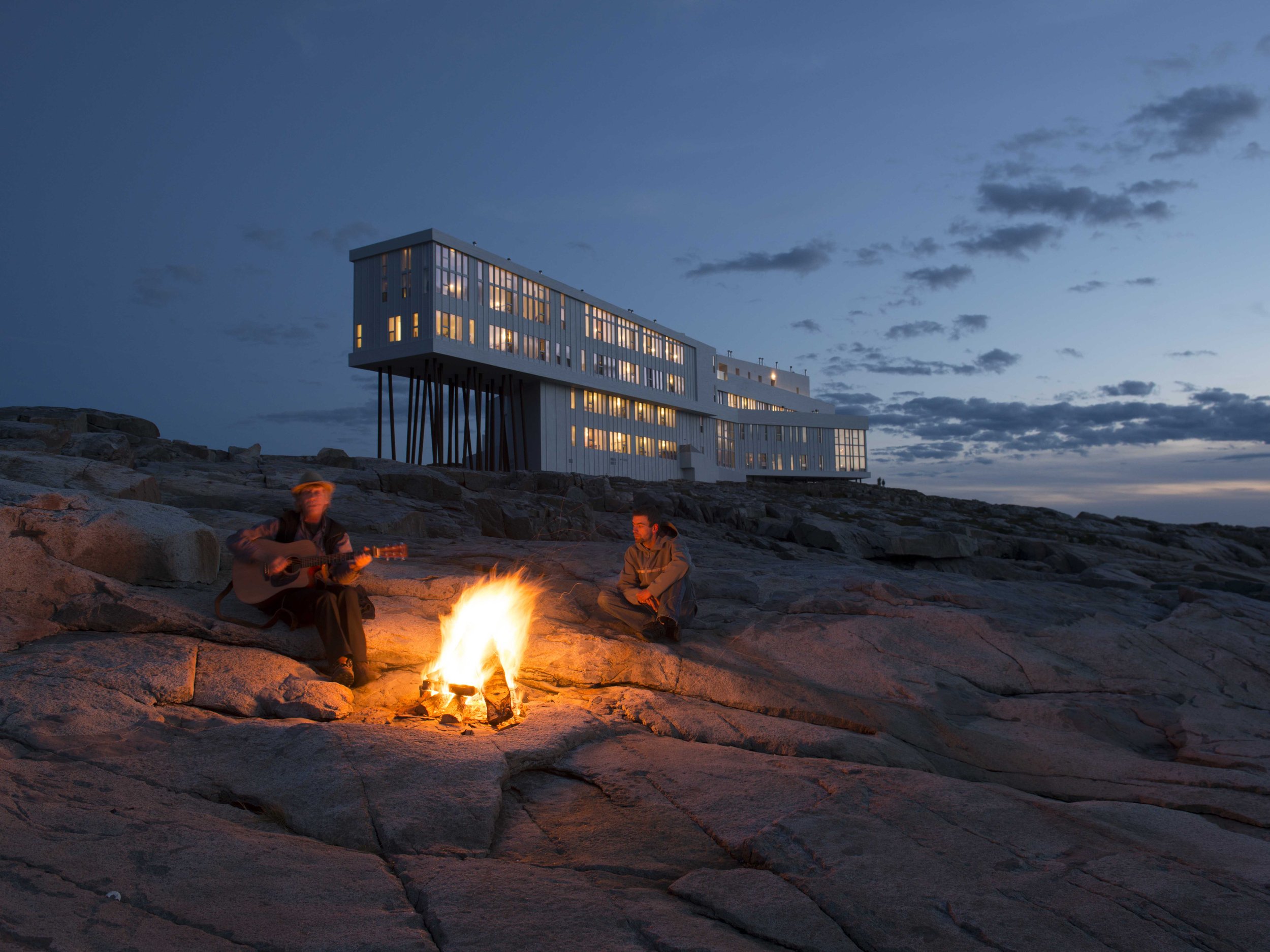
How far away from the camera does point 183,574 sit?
757cm

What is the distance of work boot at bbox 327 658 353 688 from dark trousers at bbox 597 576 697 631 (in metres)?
2.78

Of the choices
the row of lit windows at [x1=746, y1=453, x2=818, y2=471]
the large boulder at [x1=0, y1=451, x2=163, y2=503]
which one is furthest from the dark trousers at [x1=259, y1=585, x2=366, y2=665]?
the row of lit windows at [x1=746, y1=453, x2=818, y2=471]

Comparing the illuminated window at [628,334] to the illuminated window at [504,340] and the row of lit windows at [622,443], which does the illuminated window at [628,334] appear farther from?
the illuminated window at [504,340]

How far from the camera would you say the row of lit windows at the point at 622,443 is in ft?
161

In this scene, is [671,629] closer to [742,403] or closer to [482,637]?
[482,637]

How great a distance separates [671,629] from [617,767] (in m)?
2.64

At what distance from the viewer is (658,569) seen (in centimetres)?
809

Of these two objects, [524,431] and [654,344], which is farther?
[654,344]

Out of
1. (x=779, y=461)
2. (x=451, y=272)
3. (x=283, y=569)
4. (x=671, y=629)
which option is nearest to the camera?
(x=283, y=569)

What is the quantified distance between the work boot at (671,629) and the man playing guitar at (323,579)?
2.83 metres

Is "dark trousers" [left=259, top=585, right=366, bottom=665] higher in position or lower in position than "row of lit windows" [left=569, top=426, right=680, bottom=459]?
lower

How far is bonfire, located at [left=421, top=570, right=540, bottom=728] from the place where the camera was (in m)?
5.88

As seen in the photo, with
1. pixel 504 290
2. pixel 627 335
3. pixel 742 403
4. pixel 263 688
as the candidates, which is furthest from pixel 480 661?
pixel 742 403

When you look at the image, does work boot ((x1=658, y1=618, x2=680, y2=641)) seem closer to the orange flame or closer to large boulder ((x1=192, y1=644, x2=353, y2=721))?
the orange flame
